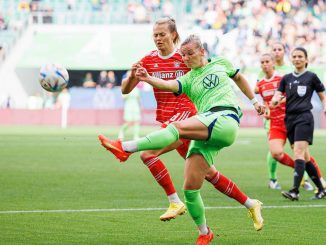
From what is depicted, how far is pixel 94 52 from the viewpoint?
1764 inches

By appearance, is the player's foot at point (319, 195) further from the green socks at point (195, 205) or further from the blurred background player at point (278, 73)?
the green socks at point (195, 205)

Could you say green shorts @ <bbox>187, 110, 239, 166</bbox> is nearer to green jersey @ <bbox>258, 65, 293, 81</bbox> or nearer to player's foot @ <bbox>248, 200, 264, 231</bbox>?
player's foot @ <bbox>248, 200, 264, 231</bbox>

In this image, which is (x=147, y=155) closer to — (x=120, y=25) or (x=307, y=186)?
(x=307, y=186)

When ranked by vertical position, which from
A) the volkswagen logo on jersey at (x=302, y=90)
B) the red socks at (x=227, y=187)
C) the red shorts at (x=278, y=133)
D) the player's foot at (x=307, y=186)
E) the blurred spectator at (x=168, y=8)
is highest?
the volkswagen logo on jersey at (x=302, y=90)

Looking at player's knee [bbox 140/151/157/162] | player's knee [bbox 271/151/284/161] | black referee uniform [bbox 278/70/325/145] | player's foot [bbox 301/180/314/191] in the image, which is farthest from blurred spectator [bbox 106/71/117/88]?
player's knee [bbox 140/151/157/162]

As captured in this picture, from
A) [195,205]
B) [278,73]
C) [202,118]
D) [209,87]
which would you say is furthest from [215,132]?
[278,73]

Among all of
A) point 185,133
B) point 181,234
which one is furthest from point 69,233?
point 185,133

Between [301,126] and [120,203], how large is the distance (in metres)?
2.86

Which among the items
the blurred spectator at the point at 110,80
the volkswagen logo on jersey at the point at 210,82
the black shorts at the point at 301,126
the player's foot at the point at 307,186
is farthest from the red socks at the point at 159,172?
the blurred spectator at the point at 110,80

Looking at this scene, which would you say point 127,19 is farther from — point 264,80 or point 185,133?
point 185,133

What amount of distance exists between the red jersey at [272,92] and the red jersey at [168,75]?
4.26 m

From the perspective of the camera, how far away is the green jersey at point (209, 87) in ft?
28.3

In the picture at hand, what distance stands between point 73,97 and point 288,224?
3225cm

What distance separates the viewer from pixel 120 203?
1237cm
